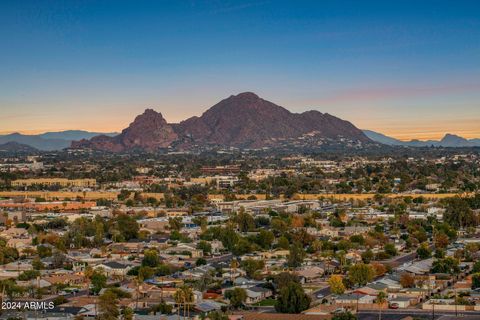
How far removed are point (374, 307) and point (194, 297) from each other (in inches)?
239

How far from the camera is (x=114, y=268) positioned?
136 ft

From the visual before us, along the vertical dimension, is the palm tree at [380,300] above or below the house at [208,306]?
above

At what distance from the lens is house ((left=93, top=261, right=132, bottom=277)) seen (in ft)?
133

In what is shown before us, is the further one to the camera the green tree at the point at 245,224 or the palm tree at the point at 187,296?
the green tree at the point at 245,224

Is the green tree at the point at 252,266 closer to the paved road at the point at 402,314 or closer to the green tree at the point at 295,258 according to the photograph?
the green tree at the point at 295,258

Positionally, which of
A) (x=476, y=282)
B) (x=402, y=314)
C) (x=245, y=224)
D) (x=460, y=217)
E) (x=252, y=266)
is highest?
(x=460, y=217)

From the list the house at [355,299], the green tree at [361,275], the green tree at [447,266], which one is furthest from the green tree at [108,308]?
the green tree at [447,266]

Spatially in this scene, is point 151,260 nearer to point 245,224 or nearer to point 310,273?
point 310,273

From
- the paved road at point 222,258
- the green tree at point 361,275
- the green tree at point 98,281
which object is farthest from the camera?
the paved road at point 222,258

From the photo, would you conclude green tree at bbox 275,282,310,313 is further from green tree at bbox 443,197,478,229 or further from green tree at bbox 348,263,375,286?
green tree at bbox 443,197,478,229

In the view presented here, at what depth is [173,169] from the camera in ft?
404

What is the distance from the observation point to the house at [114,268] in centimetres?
4056

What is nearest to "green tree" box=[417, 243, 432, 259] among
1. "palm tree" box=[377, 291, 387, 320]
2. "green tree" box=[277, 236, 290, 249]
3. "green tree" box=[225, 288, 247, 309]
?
"green tree" box=[277, 236, 290, 249]

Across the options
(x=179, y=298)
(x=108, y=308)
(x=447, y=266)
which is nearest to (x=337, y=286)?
(x=179, y=298)
